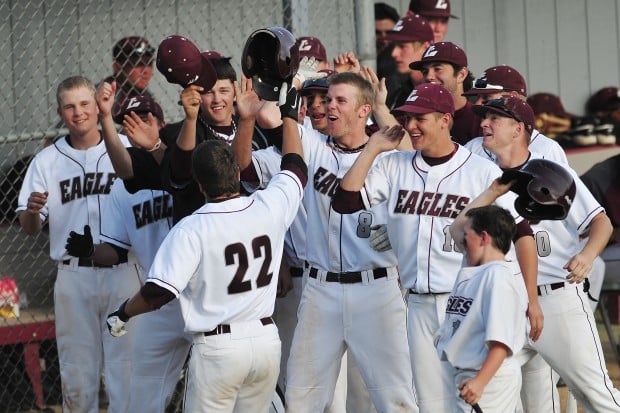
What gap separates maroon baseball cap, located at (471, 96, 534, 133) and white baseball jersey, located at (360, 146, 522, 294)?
33 cm

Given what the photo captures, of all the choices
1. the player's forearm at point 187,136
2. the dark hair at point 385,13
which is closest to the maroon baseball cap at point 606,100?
the dark hair at point 385,13

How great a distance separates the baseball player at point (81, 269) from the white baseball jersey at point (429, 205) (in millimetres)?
1613

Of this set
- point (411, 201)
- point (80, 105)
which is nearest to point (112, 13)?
point (80, 105)

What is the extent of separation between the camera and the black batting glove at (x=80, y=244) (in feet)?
20.0

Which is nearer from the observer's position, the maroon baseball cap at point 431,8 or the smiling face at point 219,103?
the smiling face at point 219,103

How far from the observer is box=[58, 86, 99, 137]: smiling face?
6465mm

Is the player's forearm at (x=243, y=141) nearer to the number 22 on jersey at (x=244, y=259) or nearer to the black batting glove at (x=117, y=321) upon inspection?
the number 22 on jersey at (x=244, y=259)

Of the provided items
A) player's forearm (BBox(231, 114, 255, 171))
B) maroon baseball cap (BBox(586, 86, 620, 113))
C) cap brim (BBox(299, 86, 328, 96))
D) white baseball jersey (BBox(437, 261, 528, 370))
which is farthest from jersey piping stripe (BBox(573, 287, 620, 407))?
maroon baseball cap (BBox(586, 86, 620, 113))

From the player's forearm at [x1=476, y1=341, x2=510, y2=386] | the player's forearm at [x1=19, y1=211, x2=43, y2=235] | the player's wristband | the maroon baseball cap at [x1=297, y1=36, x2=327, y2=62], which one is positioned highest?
the maroon baseball cap at [x1=297, y1=36, x2=327, y2=62]

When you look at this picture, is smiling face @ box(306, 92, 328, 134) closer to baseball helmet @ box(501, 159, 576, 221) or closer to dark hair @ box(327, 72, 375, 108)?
dark hair @ box(327, 72, 375, 108)

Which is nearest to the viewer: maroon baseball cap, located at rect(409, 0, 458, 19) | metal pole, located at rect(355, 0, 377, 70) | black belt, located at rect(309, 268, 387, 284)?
black belt, located at rect(309, 268, 387, 284)

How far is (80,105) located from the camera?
6473 millimetres

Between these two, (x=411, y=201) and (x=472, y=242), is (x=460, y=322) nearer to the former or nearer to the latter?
(x=472, y=242)

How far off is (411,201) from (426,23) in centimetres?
239
